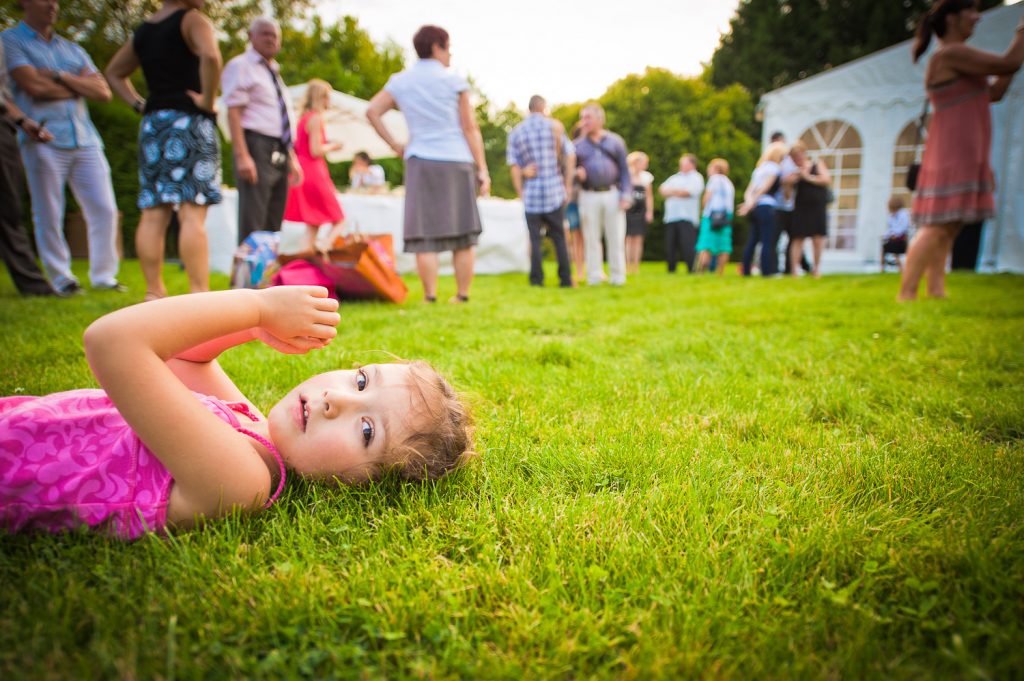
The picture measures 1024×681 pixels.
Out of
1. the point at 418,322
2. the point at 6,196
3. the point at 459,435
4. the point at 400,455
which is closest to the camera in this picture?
the point at 400,455

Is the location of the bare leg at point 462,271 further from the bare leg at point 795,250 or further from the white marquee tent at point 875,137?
the white marquee tent at point 875,137

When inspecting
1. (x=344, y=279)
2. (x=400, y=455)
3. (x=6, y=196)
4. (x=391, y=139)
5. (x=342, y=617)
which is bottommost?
(x=342, y=617)

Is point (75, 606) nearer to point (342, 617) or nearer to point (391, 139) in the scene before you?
point (342, 617)

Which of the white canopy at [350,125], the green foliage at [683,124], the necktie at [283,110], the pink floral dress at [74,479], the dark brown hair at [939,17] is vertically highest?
the green foliage at [683,124]

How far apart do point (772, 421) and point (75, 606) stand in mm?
1872

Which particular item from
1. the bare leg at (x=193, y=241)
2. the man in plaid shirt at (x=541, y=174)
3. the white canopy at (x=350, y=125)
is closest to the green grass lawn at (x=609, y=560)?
the bare leg at (x=193, y=241)

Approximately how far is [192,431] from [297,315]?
0.32m

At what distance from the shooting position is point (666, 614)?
3.15 feet

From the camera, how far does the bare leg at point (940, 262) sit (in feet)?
15.3

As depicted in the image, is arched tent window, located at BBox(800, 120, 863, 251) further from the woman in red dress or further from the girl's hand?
the girl's hand

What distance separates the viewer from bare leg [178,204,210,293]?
3814 mm

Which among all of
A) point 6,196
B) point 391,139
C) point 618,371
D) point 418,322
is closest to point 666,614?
point 618,371

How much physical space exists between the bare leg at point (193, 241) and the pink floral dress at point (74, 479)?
286cm

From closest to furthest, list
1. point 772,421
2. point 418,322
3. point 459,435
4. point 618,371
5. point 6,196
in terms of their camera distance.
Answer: point 459,435 < point 772,421 < point 618,371 < point 418,322 < point 6,196
